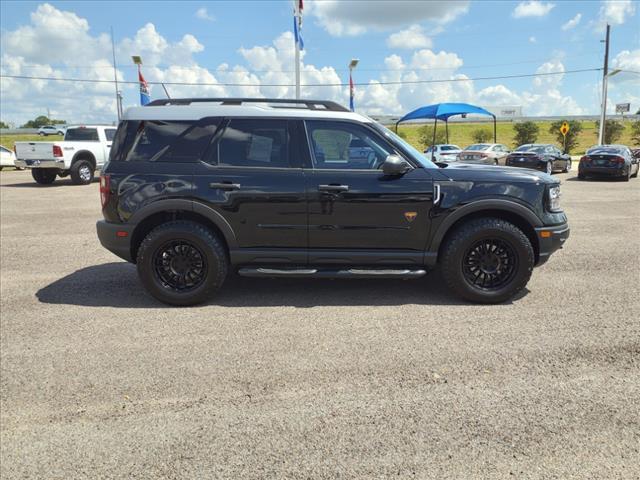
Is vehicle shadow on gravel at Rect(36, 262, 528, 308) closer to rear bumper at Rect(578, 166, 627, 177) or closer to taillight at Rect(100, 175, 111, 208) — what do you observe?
Answer: taillight at Rect(100, 175, 111, 208)

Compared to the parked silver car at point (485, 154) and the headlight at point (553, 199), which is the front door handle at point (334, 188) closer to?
the headlight at point (553, 199)

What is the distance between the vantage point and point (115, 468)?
2373 mm

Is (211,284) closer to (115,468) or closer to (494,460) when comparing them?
(115,468)

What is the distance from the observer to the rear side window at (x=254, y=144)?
4570mm

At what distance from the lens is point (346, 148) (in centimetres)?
455

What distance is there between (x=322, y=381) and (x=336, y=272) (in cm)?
153

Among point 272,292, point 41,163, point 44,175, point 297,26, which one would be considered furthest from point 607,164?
point 44,175

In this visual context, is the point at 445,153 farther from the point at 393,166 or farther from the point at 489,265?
the point at 393,166

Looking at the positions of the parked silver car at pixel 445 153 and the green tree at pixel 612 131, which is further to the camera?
the green tree at pixel 612 131

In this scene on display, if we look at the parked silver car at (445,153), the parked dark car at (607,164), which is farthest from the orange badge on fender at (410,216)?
the parked silver car at (445,153)

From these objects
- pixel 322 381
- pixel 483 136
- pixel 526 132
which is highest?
pixel 483 136

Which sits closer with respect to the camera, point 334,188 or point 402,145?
point 334,188

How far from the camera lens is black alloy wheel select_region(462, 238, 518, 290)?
15.0 feet

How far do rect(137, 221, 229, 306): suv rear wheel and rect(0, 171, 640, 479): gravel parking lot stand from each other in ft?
0.67
